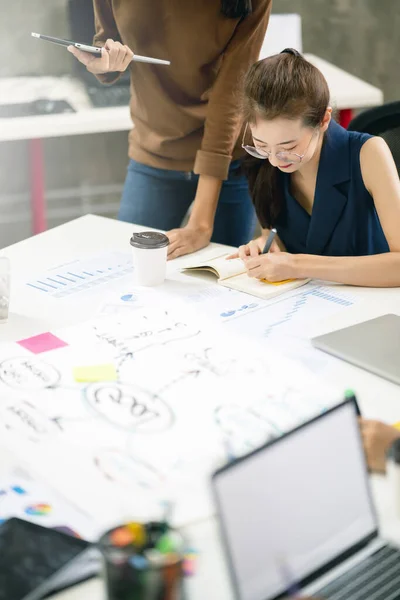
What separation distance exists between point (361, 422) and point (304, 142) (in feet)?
2.40

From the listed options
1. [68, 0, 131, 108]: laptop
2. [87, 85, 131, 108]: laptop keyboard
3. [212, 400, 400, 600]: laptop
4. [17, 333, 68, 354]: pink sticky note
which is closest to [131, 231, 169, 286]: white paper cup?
[17, 333, 68, 354]: pink sticky note

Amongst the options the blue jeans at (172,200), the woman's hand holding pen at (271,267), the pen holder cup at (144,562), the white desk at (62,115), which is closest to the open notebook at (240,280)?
the woman's hand holding pen at (271,267)

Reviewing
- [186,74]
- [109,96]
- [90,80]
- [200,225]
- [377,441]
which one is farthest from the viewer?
[90,80]

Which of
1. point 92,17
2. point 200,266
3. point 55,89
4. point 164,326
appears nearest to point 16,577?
point 164,326

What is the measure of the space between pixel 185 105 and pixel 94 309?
2.49 ft

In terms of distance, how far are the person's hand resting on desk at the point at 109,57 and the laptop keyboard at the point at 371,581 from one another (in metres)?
1.31

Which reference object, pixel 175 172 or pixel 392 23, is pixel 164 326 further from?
pixel 392 23

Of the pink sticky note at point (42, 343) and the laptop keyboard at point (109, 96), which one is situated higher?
the laptop keyboard at point (109, 96)

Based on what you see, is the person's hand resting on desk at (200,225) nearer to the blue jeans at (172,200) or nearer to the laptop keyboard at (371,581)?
the blue jeans at (172,200)

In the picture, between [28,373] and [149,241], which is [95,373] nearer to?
[28,373]

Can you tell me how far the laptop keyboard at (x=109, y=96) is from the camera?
2908 mm

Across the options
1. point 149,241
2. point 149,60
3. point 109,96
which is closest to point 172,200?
point 149,60

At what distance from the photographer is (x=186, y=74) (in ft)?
6.27

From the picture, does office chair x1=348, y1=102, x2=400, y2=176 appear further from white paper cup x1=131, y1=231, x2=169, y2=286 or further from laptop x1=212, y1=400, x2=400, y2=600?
laptop x1=212, y1=400, x2=400, y2=600
